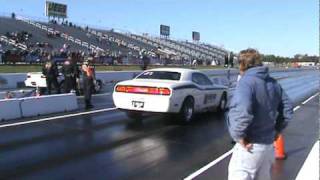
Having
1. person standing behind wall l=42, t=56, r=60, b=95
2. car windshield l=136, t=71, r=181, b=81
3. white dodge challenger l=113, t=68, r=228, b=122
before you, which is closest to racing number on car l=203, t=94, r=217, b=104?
white dodge challenger l=113, t=68, r=228, b=122

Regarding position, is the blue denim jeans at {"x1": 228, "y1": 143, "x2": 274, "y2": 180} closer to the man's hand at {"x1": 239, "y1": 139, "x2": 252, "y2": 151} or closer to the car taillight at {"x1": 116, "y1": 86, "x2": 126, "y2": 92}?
the man's hand at {"x1": 239, "y1": 139, "x2": 252, "y2": 151}

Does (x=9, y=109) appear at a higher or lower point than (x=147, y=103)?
lower

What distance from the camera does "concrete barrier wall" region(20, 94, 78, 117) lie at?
14312 millimetres

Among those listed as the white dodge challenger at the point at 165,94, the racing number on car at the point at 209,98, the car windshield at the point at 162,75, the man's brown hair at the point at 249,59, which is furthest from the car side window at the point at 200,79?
the man's brown hair at the point at 249,59

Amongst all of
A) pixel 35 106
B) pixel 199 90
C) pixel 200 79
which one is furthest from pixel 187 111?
pixel 35 106

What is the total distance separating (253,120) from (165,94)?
318 inches

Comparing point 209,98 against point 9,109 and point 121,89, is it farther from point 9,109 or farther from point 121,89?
point 9,109

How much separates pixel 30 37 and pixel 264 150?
56.1m

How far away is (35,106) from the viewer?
14.6 metres

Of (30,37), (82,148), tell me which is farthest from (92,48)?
(82,148)

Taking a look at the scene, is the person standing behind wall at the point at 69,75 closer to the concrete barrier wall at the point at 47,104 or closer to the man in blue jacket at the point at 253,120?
the concrete barrier wall at the point at 47,104

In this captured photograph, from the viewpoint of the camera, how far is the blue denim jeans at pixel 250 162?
4.58 meters

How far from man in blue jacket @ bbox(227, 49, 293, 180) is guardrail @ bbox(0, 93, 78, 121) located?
975 cm

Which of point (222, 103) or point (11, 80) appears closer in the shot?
point (222, 103)
